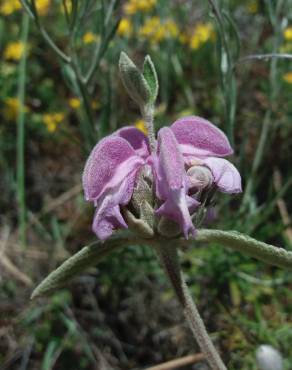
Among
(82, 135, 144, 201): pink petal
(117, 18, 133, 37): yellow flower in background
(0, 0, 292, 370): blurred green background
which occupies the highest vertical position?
(82, 135, 144, 201): pink petal

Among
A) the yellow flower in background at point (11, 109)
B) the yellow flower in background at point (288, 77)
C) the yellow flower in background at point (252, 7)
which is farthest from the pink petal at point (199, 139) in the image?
the yellow flower in background at point (252, 7)

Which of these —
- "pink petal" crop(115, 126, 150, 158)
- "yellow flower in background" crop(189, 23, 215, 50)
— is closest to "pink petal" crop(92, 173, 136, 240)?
"pink petal" crop(115, 126, 150, 158)

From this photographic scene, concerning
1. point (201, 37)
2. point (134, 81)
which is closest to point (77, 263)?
point (134, 81)

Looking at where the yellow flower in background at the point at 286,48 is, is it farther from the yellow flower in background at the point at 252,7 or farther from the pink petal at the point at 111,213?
the pink petal at the point at 111,213

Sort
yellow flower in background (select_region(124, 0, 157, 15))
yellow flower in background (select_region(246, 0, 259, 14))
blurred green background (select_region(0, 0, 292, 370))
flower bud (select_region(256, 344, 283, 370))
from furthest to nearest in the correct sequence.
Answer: yellow flower in background (select_region(246, 0, 259, 14)) < yellow flower in background (select_region(124, 0, 157, 15)) < blurred green background (select_region(0, 0, 292, 370)) < flower bud (select_region(256, 344, 283, 370))

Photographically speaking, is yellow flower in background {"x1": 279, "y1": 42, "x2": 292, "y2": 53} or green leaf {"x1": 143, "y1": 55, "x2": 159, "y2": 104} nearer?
green leaf {"x1": 143, "y1": 55, "x2": 159, "y2": 104}

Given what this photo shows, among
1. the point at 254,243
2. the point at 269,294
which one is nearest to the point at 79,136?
the point at 269,294

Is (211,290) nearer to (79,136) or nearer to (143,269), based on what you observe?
(143,269)

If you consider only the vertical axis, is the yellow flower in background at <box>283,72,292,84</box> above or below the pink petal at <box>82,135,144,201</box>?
below

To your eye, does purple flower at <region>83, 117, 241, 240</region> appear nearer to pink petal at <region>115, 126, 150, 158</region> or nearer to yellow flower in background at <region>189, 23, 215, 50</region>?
pink petal at <region>115, 126, 150, 158</region>
